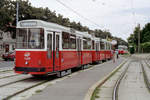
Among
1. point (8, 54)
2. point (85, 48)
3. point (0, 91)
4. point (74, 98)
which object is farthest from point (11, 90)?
point (8, 54)

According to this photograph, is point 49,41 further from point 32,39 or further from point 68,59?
point 68,59

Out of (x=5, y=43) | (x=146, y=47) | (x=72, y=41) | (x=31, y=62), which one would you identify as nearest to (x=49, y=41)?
(x=31, y=62)

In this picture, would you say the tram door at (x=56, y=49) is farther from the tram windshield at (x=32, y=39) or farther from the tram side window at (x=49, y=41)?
the tram windshield at (x=32, y=39)

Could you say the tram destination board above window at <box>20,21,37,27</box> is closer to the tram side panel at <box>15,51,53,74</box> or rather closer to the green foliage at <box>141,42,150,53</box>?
the tram side panel at <box>15,51,53,74</box>

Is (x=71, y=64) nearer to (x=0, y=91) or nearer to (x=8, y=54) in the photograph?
(x=0, y=91)

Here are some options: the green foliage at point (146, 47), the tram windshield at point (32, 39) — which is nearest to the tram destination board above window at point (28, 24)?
the tram windshield at point (32, 39)

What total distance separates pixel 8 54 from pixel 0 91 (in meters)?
26.7

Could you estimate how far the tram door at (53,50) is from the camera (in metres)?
12.9

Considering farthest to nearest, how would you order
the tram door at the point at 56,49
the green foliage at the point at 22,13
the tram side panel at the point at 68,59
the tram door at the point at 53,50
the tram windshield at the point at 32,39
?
1. the green foliage at the point at 22,13
2. the tram side panel at the point at 68,59
3. the tram door at the point at 56,49
4. the tram door at the point at 53,50
5. the tram windshield at the point at 32,39

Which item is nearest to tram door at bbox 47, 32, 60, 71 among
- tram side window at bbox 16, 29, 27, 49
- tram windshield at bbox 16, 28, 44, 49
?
tram windshield at bbox 16, 28, 44, 49

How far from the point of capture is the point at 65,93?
944cm

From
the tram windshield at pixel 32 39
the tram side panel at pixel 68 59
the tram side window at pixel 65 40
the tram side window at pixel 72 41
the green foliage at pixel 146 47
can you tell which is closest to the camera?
the tram windshield at pixel 32 39

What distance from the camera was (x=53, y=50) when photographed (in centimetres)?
1334

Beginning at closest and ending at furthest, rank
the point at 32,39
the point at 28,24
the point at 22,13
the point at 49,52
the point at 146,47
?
1. the point at 32,39
2. the point at 28,24
3. the point at 49,52
4. the point at 22,13
5. the point at 146,47
